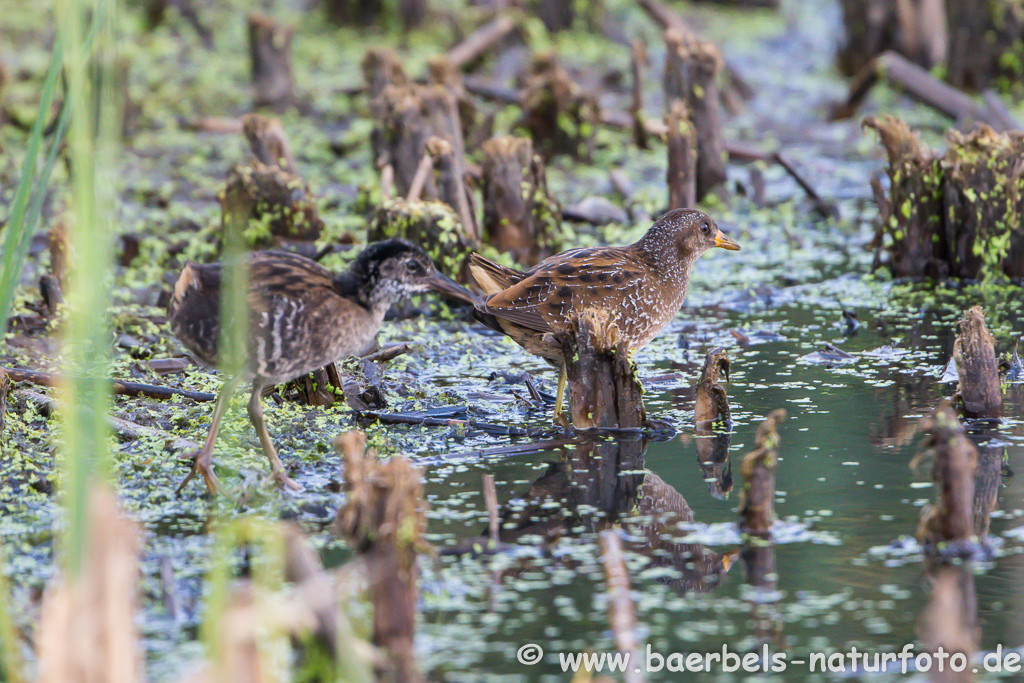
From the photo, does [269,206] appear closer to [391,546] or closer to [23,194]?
[23,194]

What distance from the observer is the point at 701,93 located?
9305 mm

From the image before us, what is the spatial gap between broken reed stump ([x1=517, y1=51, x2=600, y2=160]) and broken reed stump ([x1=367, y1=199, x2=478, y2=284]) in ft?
10.1

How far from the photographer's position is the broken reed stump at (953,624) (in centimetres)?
253

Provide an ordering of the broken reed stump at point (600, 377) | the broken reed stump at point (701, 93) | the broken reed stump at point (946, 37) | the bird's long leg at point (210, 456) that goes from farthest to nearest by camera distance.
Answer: the broken reed stump at point (946, 37) → the broken reed stump at point (701, 93) → the broken reed stump at point (600, 377) → the bird's long leg at point (210, 456)

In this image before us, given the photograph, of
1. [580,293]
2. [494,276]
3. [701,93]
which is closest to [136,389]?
[494,276]

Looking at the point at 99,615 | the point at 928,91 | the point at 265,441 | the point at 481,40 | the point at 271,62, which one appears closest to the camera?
the point at 99,615

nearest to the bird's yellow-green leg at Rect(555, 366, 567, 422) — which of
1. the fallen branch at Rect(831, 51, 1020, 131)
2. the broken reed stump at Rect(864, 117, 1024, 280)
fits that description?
the broken reed stump at Rect(864, 117, 1024, 280)

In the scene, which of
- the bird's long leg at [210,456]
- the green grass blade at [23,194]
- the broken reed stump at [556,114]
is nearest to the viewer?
the green grass blade at [23,194]

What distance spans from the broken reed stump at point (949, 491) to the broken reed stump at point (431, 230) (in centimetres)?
376

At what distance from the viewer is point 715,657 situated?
332cm

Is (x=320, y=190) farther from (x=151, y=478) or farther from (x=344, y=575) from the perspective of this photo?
(x=344, y=575)

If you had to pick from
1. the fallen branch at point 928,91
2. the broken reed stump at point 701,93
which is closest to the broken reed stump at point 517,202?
the broken reed stump at point 701,93

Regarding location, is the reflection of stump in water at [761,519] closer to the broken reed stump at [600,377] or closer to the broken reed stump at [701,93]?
the broken reed stump at [600,377]

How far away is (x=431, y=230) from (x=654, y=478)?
Answer: 2.87m
